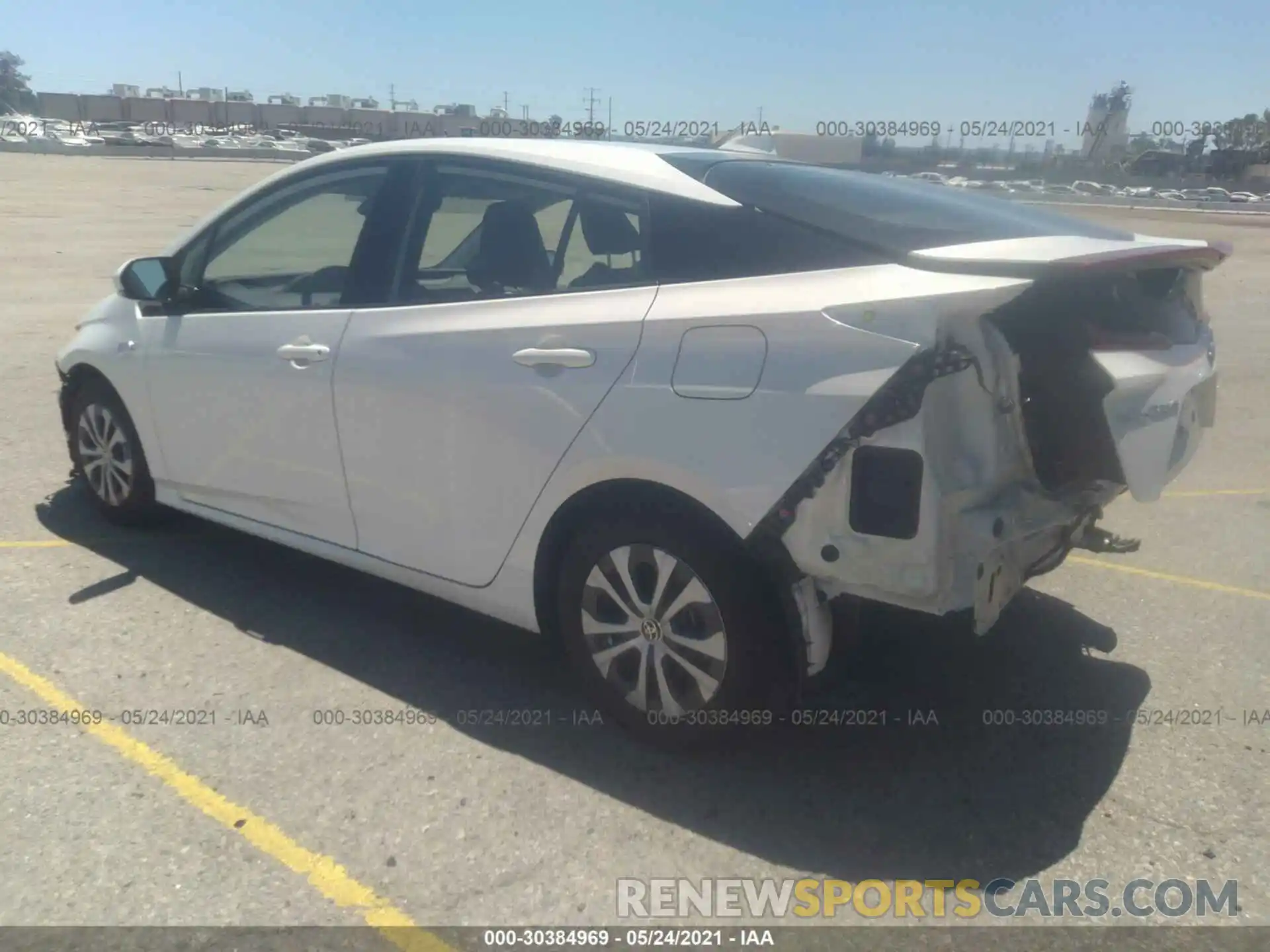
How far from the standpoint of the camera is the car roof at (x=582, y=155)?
11.5ft

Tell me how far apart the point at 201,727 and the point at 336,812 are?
2.33 ft

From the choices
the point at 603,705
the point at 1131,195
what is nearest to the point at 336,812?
the point at 603,705

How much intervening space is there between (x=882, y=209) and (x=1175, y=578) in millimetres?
2626

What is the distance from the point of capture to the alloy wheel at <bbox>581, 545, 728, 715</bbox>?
3281 millimetres

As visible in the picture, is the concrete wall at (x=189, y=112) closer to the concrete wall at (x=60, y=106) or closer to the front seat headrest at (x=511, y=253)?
the concrete wall at (x=60, y=106)

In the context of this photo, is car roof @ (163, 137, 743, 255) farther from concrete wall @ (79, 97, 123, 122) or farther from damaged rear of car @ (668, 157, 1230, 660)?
concrete wall @ (79, 97, 123, 122)

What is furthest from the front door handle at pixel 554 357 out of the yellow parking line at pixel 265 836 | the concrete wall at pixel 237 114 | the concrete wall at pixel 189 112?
the concrete wall at pixel 189 112

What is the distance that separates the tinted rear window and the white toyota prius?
0.02 meters

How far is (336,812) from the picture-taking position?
3178 millimetres

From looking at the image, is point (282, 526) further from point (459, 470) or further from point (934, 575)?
point (934, 575)

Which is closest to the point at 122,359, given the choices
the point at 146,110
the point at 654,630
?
the point at 654,630

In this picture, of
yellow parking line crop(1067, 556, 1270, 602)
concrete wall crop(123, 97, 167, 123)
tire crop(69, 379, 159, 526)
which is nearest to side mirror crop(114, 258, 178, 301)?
tire crop(69, 379, 159, 526)

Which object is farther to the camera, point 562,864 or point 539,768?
point 539,768

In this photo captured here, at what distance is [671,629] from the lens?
11.0 feet
